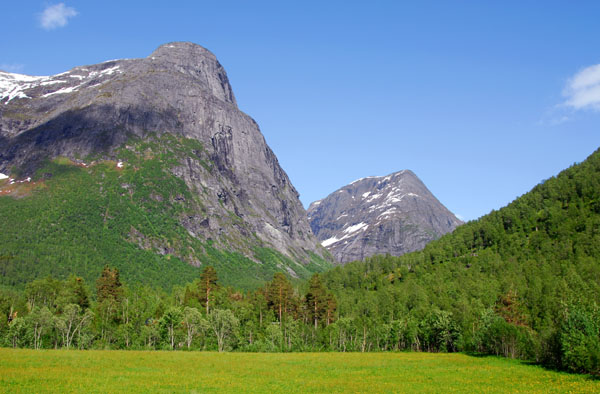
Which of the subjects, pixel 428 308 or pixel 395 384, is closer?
pixel 395 384

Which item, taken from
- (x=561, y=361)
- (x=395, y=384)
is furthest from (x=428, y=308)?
(x=395, y=384)

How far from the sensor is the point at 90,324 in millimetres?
111125

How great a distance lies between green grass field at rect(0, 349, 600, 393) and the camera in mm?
49656

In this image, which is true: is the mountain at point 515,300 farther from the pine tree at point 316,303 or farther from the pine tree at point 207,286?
the pine tree at point 207,286

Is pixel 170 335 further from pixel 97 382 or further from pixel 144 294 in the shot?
pixel 97 382

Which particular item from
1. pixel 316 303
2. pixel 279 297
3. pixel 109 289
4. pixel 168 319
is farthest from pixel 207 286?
pixel 316 303

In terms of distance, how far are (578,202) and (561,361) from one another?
153 metres

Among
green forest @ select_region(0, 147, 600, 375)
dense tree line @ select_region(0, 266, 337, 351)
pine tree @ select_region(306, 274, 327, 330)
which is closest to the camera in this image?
green forest @ select_region(0, 147, 600, 375)

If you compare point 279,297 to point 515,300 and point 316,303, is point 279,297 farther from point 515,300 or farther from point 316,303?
point 515,300

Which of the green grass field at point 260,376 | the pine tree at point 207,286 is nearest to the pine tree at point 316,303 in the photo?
the pine tree at point 207,286

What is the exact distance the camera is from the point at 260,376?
60.6 m

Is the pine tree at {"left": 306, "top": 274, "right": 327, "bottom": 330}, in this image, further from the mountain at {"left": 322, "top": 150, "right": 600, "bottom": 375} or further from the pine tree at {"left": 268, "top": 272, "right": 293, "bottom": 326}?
the mountain at {"left": 322, "top": 150, "right": 600, "bottom": 375}

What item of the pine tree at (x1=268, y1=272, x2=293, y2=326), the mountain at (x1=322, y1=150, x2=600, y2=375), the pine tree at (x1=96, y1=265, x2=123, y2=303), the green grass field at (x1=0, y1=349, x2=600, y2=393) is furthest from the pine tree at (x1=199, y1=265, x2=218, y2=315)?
the green grass field at (x1=0, y1=349, x2=600, y2=393)

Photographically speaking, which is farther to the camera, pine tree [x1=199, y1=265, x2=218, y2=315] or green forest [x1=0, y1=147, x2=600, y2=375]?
pine tree [x1=199, y1=265, x2=218, y2=315]
